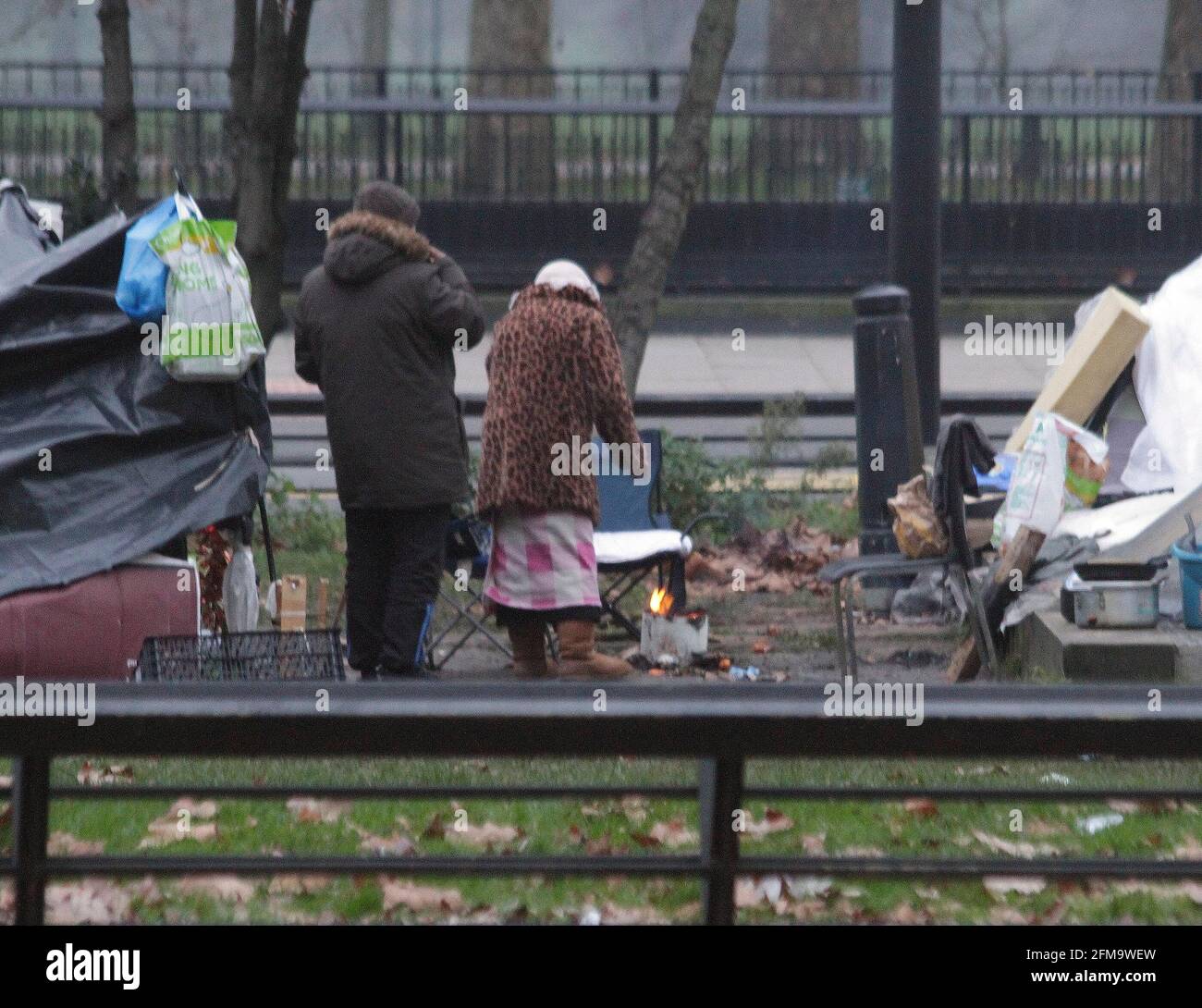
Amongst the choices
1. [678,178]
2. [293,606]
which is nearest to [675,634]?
[293,606]

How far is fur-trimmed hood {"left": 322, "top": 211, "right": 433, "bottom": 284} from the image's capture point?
6996 millimetres

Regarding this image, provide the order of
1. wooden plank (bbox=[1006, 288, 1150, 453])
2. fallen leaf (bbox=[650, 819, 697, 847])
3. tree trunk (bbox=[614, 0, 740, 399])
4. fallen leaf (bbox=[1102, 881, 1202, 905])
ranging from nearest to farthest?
1. fallen leaf (bbox=[1102, 881, 1202, 905])
2. fallen leaf (bbox=[650, 819, 697, 847])
3. wooden plank (bbox=[1006, 288, 1150, 453])
4. tree trunk (bbox=[614, 0, 740, 399])

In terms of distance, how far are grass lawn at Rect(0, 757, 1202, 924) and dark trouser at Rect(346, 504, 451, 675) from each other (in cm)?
124

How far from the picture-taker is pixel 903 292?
8.88 metres

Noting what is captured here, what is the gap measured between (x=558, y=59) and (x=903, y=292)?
2888 cm

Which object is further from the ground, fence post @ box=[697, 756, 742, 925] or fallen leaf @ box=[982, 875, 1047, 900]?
fence post @ box=[697, 756, 742, 925]

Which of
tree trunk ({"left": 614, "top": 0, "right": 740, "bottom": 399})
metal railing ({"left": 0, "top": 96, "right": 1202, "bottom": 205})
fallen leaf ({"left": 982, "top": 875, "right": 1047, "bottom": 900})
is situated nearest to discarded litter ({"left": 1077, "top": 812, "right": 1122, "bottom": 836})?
fallen leaf ({"left": 982, "top": 875, "right": 1047, "bottom": 900})

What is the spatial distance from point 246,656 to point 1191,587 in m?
3.36

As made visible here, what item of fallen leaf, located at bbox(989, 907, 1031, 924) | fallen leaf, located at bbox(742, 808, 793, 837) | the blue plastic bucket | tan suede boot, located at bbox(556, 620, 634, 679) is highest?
the blue plastic bucket

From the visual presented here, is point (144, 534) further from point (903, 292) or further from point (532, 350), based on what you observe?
point (903, 292)

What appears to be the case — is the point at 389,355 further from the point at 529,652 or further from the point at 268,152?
the point at 268,152

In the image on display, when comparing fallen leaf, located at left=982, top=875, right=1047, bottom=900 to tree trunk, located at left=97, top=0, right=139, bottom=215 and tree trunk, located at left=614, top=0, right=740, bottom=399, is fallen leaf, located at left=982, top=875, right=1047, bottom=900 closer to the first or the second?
tree trunk, located at left=614, top=0, right=740, bottom=399
